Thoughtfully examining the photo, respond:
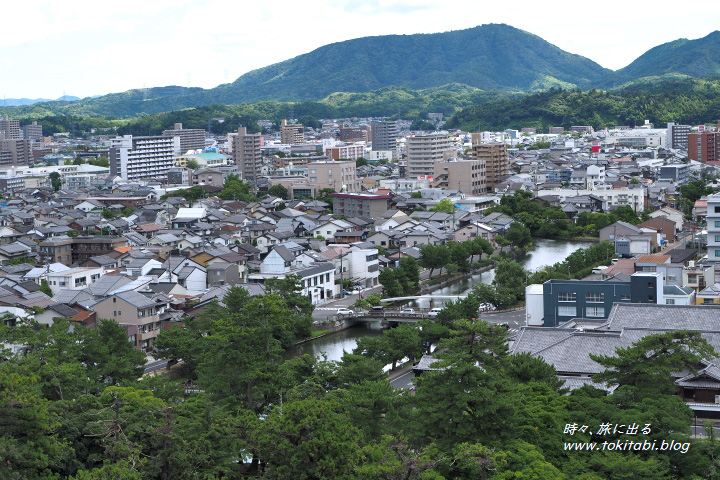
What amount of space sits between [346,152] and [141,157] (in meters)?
11.2

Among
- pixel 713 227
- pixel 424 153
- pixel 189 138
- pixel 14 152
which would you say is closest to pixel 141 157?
pixel 14 152

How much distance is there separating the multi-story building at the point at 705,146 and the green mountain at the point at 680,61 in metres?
60.1

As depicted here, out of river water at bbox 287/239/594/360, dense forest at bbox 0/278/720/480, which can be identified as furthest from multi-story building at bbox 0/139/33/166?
dense forest at bbox 0/278/720/480

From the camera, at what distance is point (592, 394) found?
802 cm

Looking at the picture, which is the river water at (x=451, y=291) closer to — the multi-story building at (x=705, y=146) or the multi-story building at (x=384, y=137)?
the multi-story building at (x=705, y=146)

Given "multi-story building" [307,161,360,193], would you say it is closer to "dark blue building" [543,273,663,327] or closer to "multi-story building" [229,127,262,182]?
"multi-story building" [229,127,262,182]

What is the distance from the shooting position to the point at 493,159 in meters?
37.1

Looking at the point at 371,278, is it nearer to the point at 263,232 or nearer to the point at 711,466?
the point at 263,232

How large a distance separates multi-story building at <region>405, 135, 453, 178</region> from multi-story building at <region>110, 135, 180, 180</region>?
1235 cm

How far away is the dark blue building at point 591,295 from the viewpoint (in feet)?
41.9

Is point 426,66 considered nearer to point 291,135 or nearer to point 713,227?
point 291,135

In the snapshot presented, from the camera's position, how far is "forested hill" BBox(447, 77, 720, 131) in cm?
5784

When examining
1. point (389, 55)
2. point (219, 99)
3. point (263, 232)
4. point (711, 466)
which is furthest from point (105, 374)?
point (389, 55)

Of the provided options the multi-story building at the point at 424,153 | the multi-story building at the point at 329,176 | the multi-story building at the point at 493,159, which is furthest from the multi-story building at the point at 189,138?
the multi-story building at the point at 493,159
